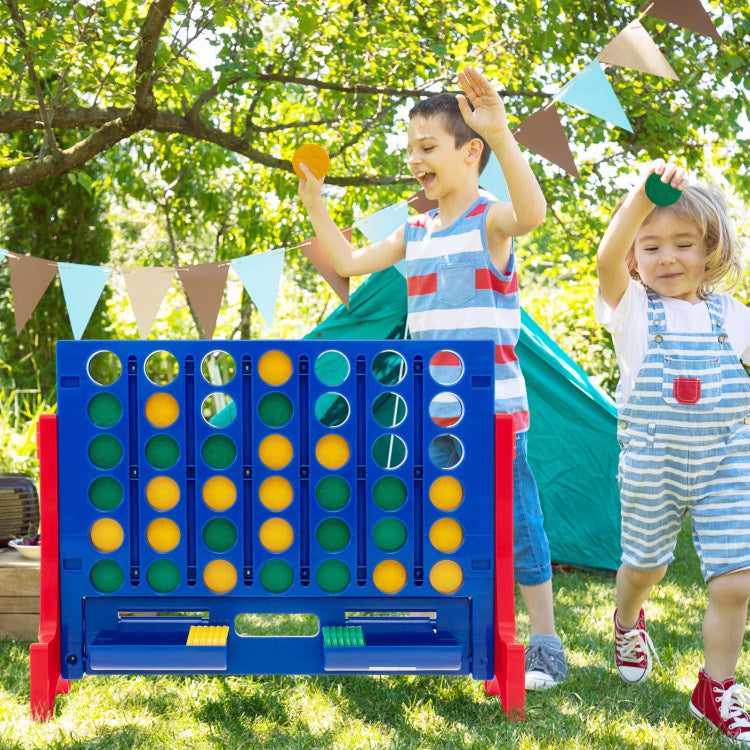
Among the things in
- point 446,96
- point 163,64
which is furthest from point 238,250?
point 446,96

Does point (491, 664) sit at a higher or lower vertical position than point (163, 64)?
lower

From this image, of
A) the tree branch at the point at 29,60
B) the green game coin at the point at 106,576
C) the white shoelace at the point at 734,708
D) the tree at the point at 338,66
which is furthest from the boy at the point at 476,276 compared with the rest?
the tree branch at the point at 29,60

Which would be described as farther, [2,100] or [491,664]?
[2,100]

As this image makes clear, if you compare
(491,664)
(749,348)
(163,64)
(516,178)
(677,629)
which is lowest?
(677,629)

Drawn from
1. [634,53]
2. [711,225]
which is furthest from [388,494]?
[634,53]

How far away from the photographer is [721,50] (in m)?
5.12

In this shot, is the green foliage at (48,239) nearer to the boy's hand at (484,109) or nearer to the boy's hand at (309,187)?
the boy's hand at (309,187)

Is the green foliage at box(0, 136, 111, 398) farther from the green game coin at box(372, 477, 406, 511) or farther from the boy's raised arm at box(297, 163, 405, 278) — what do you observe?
the green game coin at box(372, 477, 406, 511)

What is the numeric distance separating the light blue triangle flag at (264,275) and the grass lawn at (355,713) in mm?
1422

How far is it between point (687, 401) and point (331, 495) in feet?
3.10

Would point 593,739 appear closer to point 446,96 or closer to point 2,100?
point 446,96

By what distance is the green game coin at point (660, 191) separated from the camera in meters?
2.09

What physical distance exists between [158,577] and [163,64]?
10.2 feet

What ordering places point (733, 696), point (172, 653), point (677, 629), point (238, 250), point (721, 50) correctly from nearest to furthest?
point (172, 653), point (733, 696), point (677, 629), point (721, 50), point (238, 250)
